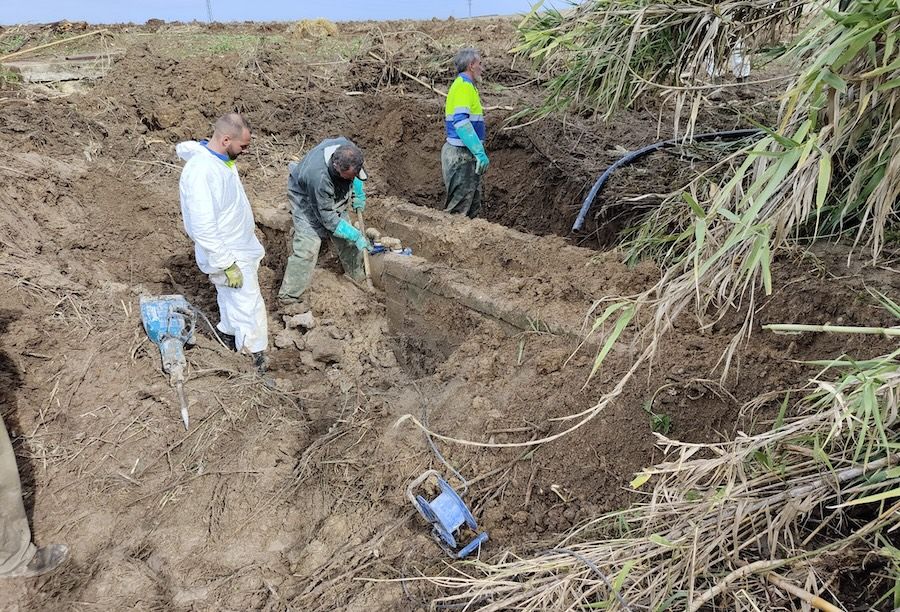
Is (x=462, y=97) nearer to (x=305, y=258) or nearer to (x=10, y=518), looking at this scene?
(x=305, y=258)

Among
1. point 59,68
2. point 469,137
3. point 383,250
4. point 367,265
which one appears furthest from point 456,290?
point 59,68

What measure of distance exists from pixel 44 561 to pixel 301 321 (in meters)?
2.94

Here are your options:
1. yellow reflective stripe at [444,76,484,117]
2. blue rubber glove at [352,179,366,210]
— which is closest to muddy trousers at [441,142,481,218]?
yellow reflective stripe at [444,76,484,117]

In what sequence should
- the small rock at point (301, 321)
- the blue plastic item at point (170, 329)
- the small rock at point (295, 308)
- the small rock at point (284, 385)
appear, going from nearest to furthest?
1. the blue plastic item at point (170, 329)
2. the small rock at point (284, 385)
3. the small rock at point (301, 321)
4. the small rock at point (295, 308)

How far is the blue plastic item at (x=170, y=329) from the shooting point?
4.55 m

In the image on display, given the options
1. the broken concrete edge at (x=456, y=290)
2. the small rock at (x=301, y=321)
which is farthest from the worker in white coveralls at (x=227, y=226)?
the broken concrete edge at (x=456, y=290)

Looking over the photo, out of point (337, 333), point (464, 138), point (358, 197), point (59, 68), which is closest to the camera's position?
point (337, 333)

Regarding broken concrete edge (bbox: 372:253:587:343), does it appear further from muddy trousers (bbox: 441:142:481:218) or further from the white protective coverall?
muddy trousers (bbox: 441:142:481:218)

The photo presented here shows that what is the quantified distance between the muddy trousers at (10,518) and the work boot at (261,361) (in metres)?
2.20

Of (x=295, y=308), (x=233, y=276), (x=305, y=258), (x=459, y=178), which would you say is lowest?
(x=295, y=308)

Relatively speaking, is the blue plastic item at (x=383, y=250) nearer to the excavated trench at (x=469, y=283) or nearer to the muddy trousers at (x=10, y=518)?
the excavated trench at (x=469, y=283)

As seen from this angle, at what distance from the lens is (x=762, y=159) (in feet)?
9.30

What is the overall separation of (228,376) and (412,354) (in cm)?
157

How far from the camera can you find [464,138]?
6859mm
